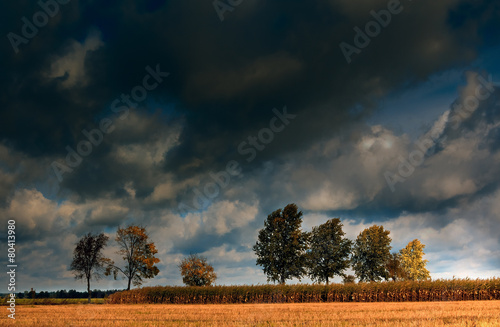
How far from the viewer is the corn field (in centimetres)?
4462

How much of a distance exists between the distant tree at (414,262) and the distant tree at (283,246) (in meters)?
33.9

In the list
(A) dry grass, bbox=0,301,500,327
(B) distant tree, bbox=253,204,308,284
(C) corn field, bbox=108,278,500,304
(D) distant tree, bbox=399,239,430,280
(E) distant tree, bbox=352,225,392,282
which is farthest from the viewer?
(D) distant tree, bbox=399,239,430,280

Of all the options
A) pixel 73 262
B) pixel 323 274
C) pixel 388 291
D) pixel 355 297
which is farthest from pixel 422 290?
pixel 73 262

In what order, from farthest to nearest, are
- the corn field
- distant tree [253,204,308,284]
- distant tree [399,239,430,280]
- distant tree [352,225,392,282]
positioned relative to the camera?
distant tree [399,239,430,280] → distant tree [352,225,392,282] → distant tree [253,204,308,284] → the corn field

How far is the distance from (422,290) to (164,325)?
3782cm

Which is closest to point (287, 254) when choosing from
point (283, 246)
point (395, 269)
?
point (283, 246)

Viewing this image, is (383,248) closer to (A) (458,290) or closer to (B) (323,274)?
(B) (323,274)

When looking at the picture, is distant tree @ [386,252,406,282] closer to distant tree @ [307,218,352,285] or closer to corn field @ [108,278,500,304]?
distant tree @ [307,218,352,285]

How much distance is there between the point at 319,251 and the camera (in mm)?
71562

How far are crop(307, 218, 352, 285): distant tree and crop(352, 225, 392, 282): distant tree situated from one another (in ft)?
15.2

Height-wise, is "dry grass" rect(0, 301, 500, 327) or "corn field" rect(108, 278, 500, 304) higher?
"dry grass" rect(0, 301, 500, 327)

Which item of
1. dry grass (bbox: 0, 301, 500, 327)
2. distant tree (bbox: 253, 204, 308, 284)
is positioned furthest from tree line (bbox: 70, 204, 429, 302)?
dry grass (bbox: 0, 301, 500, 327)

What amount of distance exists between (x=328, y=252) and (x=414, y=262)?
28.9 metres

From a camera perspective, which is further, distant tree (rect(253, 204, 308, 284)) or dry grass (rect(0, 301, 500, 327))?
distant tree (rect(253, 204, 308, 284))
